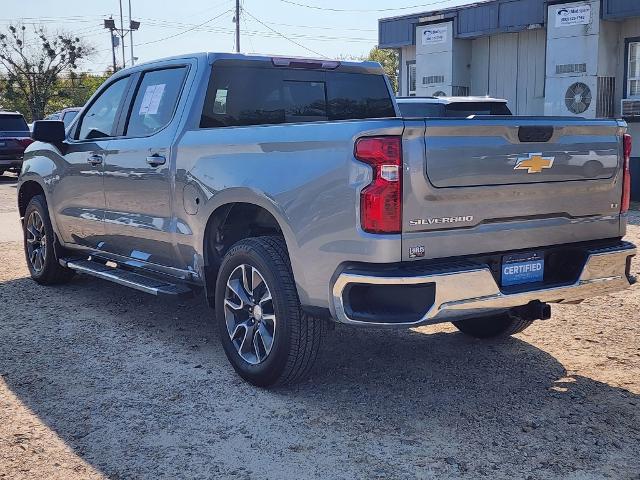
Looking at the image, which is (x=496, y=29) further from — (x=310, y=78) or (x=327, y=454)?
(x=327, y=454)

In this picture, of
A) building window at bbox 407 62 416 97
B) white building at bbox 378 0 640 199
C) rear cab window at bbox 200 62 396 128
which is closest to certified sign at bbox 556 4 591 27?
white building at bbox 378 0 640 199

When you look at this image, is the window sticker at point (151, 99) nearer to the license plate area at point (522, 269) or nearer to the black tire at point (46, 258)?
the black tire at point (46, 258)

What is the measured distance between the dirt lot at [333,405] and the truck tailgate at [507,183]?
35.8 inches

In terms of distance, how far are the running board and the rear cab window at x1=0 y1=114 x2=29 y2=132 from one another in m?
15.0

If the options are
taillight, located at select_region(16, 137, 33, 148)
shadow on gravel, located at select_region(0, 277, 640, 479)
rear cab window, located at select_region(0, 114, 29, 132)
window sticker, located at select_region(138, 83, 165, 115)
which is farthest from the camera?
rear cab window, located at select_region(0, 114, 29, 132)

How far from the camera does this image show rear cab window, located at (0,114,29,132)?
1988 centimetres

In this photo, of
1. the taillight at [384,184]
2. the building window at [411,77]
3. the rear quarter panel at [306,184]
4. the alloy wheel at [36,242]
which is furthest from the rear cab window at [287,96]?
the building window at [411,77]

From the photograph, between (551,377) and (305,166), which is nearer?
(305,166)

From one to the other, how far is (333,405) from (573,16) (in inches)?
589

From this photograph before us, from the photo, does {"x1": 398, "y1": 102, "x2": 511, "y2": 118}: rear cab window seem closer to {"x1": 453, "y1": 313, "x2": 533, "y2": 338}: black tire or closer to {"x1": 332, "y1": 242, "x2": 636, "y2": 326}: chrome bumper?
{"x1": 453, "y1": 313, "x2": 533, "y2": 338}: black tire

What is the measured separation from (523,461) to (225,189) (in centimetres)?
225

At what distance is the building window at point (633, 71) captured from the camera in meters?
16.4

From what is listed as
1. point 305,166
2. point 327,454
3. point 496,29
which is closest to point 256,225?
point 305,166

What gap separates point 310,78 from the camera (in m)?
5.55
